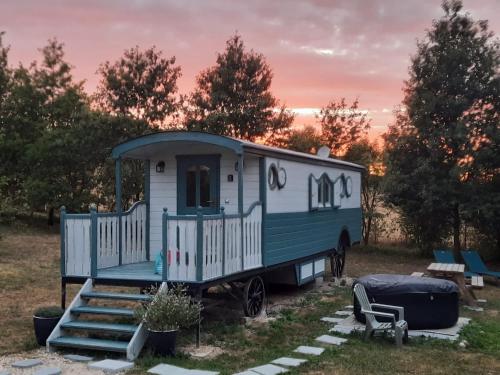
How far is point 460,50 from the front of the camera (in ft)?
51.5

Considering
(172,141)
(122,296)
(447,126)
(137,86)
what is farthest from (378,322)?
(137,86)

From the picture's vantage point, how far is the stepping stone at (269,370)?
18.0ft

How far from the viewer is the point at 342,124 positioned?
2105 centimetres

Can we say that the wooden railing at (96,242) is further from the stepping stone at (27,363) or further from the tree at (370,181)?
the tree at (370,181)

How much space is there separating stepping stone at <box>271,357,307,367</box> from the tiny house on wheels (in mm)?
1350

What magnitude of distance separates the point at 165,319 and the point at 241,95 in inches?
713

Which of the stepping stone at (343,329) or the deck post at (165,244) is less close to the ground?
the deck post at (165,244)

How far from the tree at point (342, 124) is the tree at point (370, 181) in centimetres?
62

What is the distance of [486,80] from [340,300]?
9.43m

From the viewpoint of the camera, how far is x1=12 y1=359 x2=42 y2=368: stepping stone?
5512 millimetres

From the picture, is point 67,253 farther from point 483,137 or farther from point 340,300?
point 483,137

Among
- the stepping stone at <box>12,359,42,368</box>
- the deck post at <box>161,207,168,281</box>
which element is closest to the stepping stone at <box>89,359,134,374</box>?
the stepping stone at <box>12,359,42,368</box>

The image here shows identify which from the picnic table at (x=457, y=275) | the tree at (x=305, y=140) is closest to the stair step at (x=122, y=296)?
the picnic table at (x=457, y=275)

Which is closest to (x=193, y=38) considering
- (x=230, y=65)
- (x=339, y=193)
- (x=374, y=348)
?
(x=339, y=193)
